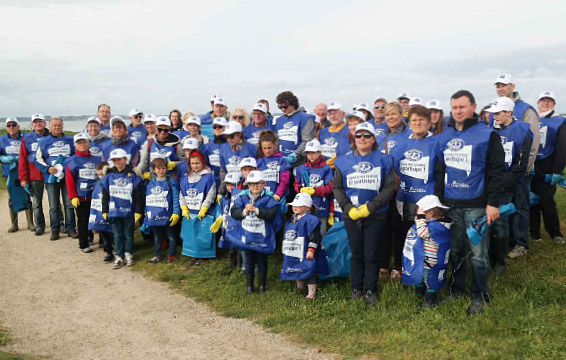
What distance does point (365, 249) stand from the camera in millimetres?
5883

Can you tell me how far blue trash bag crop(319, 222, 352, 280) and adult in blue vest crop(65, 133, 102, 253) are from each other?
201 inches

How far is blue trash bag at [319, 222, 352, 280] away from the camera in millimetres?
6613

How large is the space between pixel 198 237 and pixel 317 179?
100 inches

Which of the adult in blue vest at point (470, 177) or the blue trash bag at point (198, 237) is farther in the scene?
the blue trash bag at point (198, 237)

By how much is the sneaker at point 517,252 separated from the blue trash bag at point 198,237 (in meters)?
4.97

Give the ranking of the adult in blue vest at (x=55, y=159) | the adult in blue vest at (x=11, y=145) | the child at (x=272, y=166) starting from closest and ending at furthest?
the child at (x=272, y=166) → the adult in blue vest at (x=55, y=159) → the adult in blue vest at (x=11, y=145)

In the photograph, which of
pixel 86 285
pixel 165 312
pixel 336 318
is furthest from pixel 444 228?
pixel 86 285

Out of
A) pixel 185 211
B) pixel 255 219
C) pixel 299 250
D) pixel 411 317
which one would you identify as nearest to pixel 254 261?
pixel 255 219

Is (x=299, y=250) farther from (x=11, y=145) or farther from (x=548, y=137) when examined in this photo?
(x=11, y=145)

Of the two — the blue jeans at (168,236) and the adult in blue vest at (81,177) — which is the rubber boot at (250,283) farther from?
the adult in blue vest at (81,177)

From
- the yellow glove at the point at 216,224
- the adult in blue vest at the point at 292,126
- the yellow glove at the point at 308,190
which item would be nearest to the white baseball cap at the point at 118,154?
the yellow glove at the point at 216,224

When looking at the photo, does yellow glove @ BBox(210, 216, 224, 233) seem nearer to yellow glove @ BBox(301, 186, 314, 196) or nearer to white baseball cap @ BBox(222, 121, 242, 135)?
white baseball cap @ BBox(222, 121, 242, 135)

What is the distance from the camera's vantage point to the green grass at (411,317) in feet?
15.2

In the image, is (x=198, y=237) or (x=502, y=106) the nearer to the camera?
(x=502, y=106)
